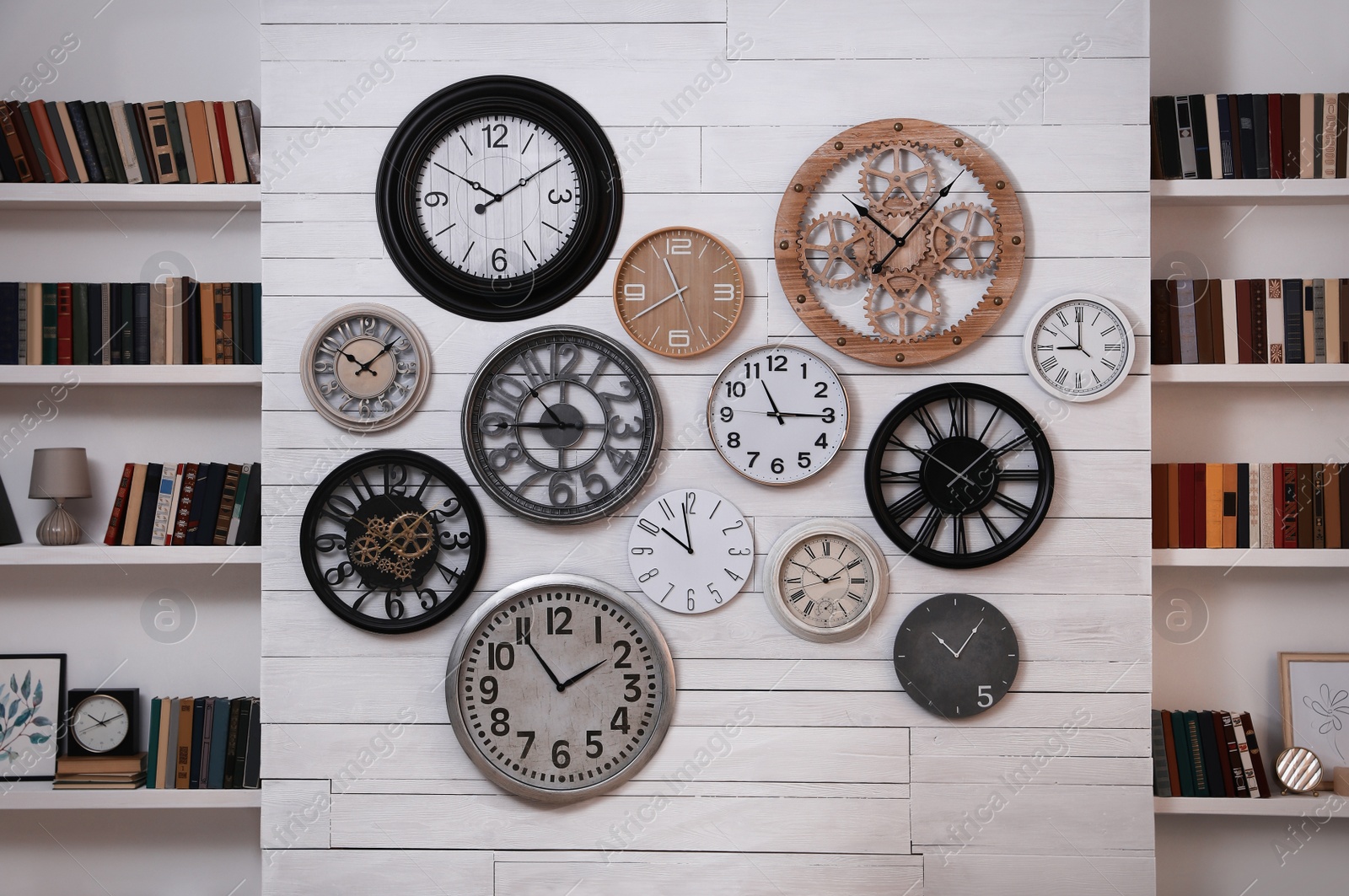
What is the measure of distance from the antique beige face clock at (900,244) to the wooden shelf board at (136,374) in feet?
4.56

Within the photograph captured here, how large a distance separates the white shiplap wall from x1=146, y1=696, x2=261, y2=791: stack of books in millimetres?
136

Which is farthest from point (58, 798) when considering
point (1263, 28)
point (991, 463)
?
point (1263, 28)

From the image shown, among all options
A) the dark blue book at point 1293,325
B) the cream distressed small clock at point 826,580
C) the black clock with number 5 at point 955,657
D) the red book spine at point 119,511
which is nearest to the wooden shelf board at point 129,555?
the red book spine at point 119,511

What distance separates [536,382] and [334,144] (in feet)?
2.55

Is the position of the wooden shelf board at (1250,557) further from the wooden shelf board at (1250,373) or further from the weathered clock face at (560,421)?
the weathered clock face at (560,421)

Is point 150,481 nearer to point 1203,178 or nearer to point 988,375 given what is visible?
point 988,375

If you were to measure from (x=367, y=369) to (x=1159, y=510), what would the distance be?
Answer: 2039 mm

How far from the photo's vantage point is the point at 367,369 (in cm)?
210

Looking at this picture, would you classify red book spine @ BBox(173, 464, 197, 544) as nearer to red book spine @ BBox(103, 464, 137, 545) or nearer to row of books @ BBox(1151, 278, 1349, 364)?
red book spine @ BBox(103, 464, 137, 545)

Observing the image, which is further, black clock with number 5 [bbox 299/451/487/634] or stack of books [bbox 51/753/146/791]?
stack of books [bbox 51/753/146/791]

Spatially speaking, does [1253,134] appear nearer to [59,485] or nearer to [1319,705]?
[1319,705]

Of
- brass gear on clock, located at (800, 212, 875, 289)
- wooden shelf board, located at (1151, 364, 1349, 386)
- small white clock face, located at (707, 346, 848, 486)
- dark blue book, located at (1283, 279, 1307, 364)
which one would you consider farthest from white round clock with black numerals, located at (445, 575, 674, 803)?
dark blue book, located at (1283, 279, 1307, 364)

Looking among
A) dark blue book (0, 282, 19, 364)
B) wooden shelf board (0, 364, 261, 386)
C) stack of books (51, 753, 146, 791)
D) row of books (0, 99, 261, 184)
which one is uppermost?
row of books (0, 99, 261, 184)

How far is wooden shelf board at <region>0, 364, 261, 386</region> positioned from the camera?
214 centimetres
